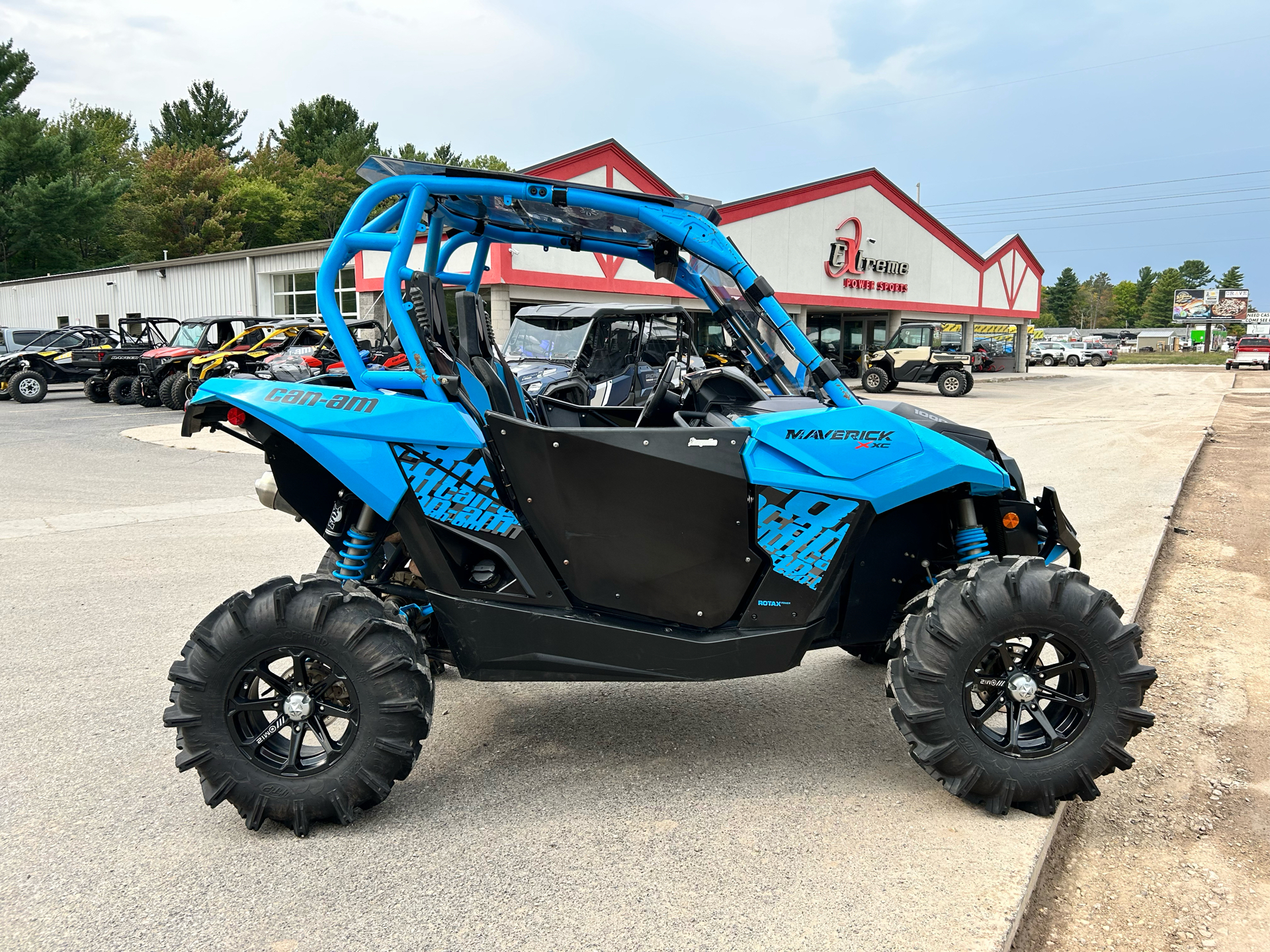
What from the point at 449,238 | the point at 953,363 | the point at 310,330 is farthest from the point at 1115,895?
the point at 953,363

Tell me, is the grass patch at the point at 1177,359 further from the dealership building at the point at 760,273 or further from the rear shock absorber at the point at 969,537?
the rear shock absorber at the point at 969,537

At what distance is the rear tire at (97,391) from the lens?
21047mm

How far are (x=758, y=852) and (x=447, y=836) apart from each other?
1.00 meters

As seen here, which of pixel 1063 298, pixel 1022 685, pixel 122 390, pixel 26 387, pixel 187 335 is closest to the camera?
pixel 1022 685

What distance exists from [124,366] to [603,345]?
14.1 meters

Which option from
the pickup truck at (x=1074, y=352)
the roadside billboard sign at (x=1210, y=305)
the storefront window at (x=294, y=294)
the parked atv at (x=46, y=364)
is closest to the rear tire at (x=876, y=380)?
the storefront window at (x=294, y=294)

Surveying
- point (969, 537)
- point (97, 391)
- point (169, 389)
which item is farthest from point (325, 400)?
point (97, 391)

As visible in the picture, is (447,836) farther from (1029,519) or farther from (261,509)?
(261,509)

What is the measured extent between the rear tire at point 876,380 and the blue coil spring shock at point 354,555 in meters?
26.5

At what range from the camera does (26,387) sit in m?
21.3

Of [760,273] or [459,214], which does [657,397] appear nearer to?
[459,214]

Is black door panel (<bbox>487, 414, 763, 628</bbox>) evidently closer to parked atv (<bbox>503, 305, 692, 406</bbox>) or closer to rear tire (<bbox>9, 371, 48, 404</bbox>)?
parked atv (<bbox>503, 305, 692, 406</bbox>)

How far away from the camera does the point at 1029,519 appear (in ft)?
12.0

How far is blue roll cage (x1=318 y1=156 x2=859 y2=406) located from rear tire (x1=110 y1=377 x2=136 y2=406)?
20.2 meters
